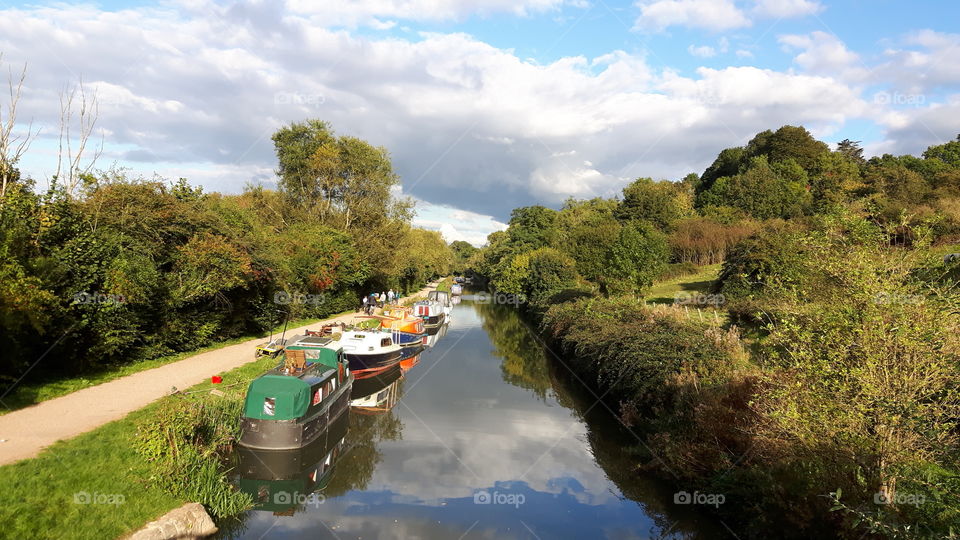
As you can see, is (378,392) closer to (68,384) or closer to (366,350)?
(366,350)

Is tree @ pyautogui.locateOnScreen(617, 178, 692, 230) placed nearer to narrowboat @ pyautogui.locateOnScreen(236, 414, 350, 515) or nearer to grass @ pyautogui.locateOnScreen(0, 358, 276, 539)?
narrowboat @ pyautogui.locateOnScreen(236, 414, 350, 515)

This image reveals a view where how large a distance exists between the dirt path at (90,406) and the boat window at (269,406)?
3.46 metres

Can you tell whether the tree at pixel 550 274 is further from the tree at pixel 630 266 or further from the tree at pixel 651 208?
the tree at pixel 651 208

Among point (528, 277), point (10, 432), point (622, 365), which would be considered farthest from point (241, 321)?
point (528, 277)

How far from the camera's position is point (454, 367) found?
93.8 ft

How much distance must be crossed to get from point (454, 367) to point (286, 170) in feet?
92.6

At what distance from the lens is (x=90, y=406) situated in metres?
13.0

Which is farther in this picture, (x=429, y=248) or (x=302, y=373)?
(x=429, y=248)

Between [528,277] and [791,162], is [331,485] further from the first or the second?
[791,162]

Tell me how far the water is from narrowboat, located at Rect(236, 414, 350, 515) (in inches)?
1.7

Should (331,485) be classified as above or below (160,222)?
below

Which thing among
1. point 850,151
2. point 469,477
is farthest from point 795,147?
point 469,477

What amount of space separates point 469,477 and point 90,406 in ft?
34.4

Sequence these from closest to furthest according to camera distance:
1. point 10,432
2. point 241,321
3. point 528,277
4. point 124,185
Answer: point 10,432, point 124,185, point 241,321, point 528,277
